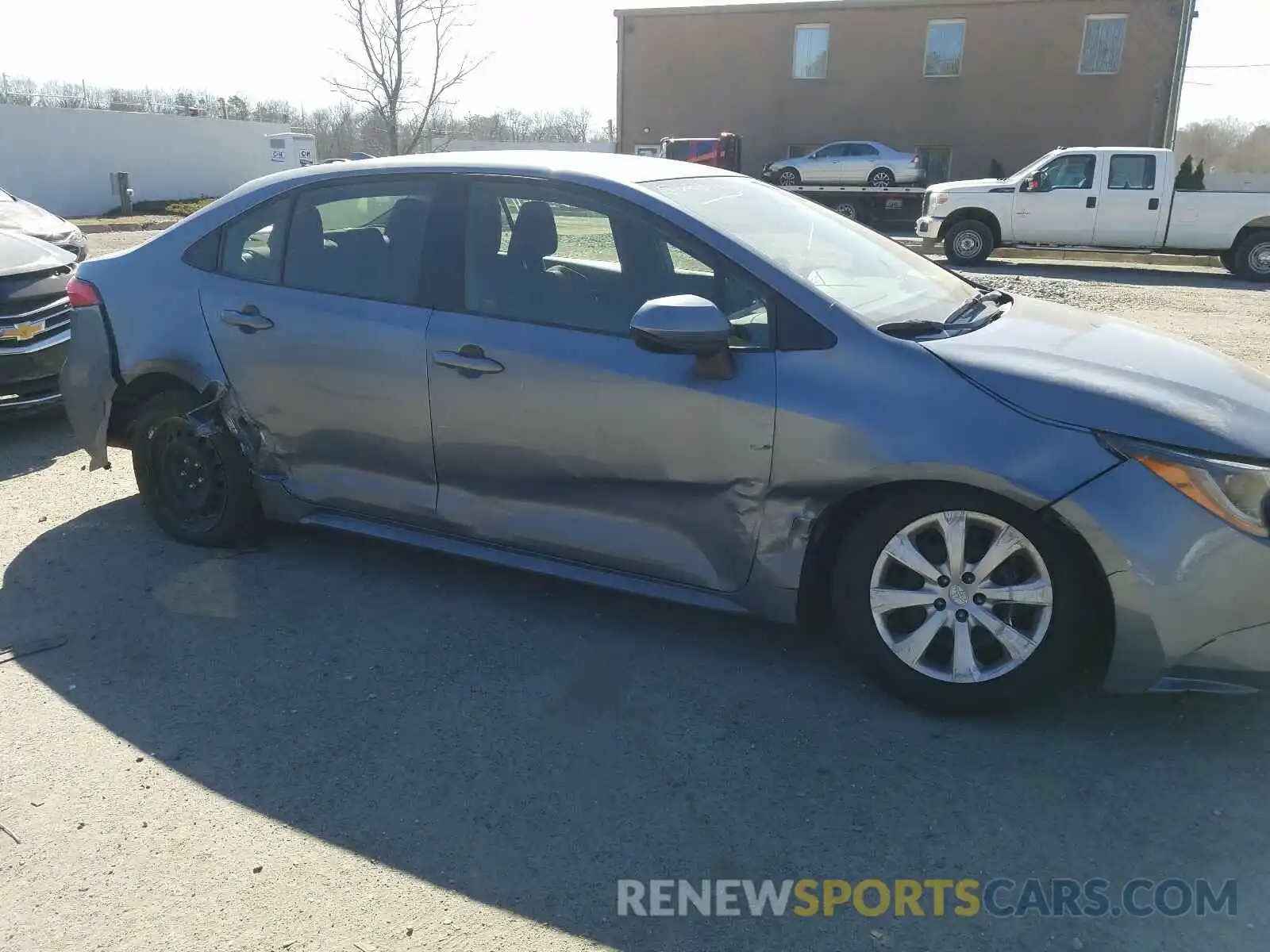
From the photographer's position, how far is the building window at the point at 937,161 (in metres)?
33.6

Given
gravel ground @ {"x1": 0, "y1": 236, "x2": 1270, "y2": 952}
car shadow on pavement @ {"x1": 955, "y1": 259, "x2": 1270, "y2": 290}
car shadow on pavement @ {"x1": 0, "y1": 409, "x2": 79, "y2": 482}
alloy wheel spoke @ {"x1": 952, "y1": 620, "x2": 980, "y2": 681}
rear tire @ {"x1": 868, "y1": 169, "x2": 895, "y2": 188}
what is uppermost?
rear tire @ {"x1": 868, "y1": 169, "x2": 895, "y2": 188}

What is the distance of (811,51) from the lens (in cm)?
3422

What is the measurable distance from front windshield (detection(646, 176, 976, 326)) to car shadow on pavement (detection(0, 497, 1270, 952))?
1286mm

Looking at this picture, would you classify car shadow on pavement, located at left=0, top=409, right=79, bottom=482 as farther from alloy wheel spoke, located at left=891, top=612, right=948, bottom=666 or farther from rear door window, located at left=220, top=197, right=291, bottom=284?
alloy wheel spoke, located at left=891, top=612, right=948, bottom=666

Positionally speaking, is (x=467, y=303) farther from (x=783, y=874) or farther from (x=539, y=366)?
(x=783, y=874)

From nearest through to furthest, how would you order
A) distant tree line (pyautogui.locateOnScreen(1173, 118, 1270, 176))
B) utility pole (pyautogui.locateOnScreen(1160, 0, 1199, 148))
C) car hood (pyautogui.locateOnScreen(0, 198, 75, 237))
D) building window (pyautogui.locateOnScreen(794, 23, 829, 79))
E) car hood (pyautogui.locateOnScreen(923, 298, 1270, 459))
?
car hood (pyautogui.locateOnScreen(923, 298, 1270, 459)), car hood (pyautogui.locateOnScreen(0, 198, 75, 237)), utility pole (pyautogui.locateOnScreen(1160, 0, 1199, 148)), building window (pyautogui.locateOnScreen(794, 23, 829, 79)), distant tree line (pyautogui.locateOnScreen(1173, 118, 1270, 176))

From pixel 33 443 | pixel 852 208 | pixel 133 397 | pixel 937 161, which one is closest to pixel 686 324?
pixel 133 397

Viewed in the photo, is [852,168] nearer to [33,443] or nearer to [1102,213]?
[1102,213]

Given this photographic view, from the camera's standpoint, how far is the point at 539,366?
356 cm

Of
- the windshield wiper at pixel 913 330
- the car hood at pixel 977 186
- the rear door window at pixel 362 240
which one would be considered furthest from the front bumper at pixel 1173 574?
the car hood at pixel 977 186

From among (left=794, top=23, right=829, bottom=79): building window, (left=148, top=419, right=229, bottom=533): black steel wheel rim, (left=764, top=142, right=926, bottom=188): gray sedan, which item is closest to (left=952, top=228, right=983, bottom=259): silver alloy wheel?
(left=764, top=142, right=926, bottom=188): gray sedan

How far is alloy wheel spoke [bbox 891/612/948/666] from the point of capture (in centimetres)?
314

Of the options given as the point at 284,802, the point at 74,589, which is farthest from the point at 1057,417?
the point at 74,589

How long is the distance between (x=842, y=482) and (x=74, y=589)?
10.6 feet
